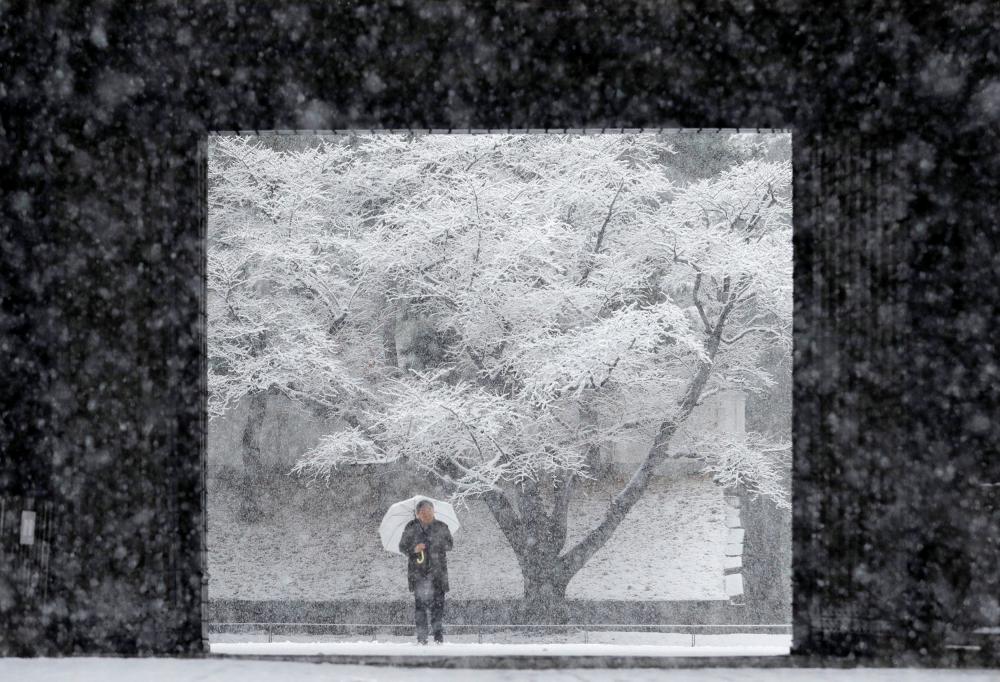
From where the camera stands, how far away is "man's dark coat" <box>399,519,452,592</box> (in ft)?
28.8

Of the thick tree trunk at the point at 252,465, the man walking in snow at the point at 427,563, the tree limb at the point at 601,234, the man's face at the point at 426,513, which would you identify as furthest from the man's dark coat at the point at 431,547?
the thick tree trunk at the point at 252,465

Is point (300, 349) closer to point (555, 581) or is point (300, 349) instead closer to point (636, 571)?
point (555, 581)

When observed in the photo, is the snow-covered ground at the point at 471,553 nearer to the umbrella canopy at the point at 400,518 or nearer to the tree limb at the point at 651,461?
the tree limb at the point at 651,461

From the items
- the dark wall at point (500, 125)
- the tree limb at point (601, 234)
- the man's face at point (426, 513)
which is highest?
the tree limb at point (601, 234)

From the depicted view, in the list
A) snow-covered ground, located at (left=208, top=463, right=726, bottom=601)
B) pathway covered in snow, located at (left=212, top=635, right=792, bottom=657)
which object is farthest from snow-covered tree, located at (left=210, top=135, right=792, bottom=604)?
pathway covered in snow, located at (left=212, top=635, right=792, bottom=657)

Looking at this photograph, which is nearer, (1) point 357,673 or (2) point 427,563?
(1) point 357,673

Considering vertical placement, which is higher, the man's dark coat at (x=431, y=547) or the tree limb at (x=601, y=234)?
the tree limb at (x=601, y=234)

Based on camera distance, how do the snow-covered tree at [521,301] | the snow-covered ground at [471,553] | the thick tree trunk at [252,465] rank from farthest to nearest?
the thick tree trunk at [252,465], the snow-covered ground at [471,553], the snow-covered tree at [521,301]

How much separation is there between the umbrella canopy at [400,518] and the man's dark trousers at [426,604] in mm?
2460

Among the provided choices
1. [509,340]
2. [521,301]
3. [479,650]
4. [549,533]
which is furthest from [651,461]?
[479,650]

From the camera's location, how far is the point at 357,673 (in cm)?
364

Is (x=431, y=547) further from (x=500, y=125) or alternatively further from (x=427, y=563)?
(x=500, y=125)

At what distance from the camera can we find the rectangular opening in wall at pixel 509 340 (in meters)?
11.8

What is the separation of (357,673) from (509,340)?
833cm
